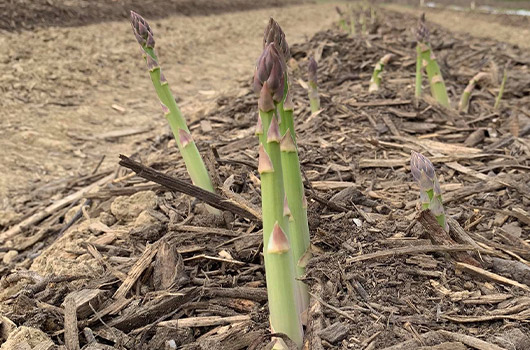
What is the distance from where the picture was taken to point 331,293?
202 cm

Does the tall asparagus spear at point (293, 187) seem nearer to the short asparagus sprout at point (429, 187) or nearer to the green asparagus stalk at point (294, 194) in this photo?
the green asparagus stalk at point (294, 194)

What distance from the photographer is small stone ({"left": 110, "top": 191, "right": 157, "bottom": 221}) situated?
3.05 m

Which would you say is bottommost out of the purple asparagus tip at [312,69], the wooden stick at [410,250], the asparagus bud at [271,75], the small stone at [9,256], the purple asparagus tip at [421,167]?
the small stone at [9,256]

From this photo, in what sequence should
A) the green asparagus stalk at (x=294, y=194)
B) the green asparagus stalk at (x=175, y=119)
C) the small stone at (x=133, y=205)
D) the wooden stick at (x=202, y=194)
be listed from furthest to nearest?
Result: 1. the small stone at (x=133, y=205)
2. the green asparagus stalk at (x=175, y=119)
3. the wooden stick at (x=202, y=194)
4. the green asparagus stalk at (x=294, y=194)

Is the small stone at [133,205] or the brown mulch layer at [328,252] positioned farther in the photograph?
the small stone at [133,205]

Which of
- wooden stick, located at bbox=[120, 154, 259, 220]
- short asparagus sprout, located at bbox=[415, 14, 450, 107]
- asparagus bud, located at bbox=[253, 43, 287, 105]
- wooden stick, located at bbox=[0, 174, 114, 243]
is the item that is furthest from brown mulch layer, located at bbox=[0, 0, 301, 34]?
asparagus bud, located at bbox=[253, 43, 287, 105]

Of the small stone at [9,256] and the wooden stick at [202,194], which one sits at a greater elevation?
the wooden stick at [202,194]

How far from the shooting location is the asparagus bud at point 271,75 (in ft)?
5.25

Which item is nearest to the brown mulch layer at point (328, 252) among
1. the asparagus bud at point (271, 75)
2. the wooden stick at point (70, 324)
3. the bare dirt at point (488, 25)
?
the wooden stick at point (70, 324)

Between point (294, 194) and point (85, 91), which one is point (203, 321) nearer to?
point (294, 194)

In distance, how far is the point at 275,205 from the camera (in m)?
1.72

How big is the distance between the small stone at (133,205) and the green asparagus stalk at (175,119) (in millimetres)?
381

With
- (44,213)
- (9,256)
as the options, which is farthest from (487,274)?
(44,213)

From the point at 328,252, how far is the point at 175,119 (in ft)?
4.07
